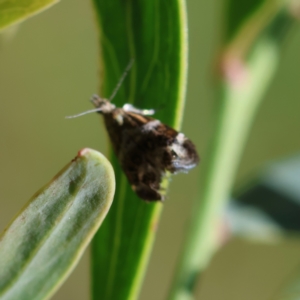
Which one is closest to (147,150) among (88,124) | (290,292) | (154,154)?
(154,154)

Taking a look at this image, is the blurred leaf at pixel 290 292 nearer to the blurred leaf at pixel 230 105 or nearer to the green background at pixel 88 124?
the blurred leaf at pixel 230 105

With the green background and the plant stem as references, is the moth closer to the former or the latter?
the plant stem

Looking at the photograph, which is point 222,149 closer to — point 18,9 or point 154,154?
point 154,154

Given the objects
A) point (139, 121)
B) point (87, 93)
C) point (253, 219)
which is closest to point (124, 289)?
point (139, 121)

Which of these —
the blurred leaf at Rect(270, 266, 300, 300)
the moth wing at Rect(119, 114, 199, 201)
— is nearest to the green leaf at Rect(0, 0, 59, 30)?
the moth wing at Rect(119, 114, 199, 201)

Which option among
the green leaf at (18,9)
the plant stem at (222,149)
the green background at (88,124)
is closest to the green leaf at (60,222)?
the green leaf at (18,9)
